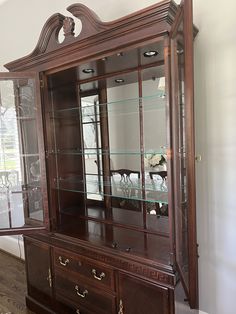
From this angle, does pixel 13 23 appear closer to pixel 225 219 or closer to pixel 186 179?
pixel 186 179

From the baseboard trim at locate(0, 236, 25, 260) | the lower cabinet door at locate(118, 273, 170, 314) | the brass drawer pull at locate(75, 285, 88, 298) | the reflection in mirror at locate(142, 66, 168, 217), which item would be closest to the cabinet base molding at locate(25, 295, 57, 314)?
the brass drawer pull at locate(75, 285, 88, 298)

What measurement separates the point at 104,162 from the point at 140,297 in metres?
1.09

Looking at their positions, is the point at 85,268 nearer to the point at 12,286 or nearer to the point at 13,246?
the point at 12,286

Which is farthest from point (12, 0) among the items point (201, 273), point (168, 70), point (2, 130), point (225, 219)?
point (201, 273)

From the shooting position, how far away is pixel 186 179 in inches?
49.4

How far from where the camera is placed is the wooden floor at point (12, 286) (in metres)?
2.26

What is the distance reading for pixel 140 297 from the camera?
1.47 m

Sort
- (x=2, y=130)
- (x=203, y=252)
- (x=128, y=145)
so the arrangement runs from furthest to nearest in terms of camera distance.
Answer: (x=2, y=130), (x=128, y=145), (x=203, y=252)

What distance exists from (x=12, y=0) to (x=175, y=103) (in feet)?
8.75

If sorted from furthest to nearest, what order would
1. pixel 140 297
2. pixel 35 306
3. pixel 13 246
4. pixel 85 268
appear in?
pixel 13 246 < pixel 35 306 < pixel 85 268 < pixel 140 297

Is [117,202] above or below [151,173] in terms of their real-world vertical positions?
below

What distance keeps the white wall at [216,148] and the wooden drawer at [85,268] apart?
712 mm

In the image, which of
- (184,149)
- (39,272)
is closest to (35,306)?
(39,272)

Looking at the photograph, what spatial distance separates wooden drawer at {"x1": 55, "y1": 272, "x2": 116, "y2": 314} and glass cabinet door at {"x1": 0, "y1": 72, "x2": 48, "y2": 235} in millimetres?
493
